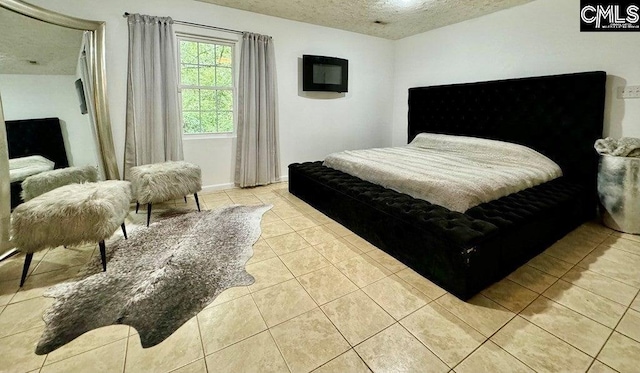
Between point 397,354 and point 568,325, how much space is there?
93cm

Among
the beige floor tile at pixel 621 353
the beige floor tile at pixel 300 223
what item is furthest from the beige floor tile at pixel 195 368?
the beige floor tile at pixel 621 353

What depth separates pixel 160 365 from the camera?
123cm

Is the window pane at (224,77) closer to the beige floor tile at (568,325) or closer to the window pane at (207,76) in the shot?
the window pane at (207,76)

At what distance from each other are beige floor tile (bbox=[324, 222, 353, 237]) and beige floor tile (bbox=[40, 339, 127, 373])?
1729mm

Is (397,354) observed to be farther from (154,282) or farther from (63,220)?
(63,220)

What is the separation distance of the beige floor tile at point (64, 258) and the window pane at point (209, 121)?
2.01 m

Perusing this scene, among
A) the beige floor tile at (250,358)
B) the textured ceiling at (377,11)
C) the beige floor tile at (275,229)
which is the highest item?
the textured ceiling at (377,11)

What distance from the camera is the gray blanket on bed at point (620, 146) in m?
2.44

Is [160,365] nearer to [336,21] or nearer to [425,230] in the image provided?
[425,230]

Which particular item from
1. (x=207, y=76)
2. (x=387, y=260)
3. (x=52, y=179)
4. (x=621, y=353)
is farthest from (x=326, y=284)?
(x=207, y=76)

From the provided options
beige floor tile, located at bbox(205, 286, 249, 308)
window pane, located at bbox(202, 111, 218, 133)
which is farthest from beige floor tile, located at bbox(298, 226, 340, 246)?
window pane, located at bbox(202, 111, 218, 133)

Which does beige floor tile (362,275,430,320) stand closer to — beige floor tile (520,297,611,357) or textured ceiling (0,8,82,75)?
beige floor tile (520,297,611,357)

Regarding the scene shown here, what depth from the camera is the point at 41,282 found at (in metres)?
1.84

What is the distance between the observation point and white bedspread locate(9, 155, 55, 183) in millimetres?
2107
